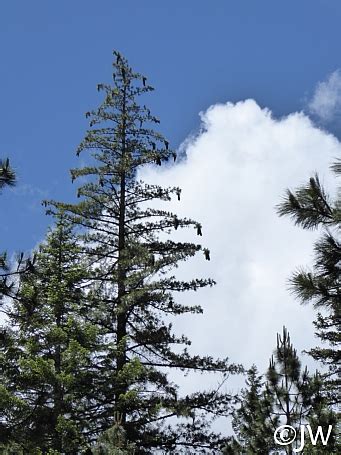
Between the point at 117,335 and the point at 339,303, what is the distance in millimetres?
11801

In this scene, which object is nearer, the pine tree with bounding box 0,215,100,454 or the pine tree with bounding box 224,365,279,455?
the pine tree with bounding box 224,365,279,455

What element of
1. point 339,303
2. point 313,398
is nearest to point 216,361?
point 313,398

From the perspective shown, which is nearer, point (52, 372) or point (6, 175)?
point (6, 175)

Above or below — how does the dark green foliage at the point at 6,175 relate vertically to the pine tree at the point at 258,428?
above

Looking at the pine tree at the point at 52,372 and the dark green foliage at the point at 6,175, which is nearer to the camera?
the dark green foliage at the point at 6,175

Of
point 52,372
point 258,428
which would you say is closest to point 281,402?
point 258,428

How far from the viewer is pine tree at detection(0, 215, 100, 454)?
19375 mm

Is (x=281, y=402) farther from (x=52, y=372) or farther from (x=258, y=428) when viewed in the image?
(x=52, y=372)

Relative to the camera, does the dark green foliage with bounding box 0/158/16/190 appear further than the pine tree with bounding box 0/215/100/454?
No

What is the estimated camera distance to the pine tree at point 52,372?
19.4m

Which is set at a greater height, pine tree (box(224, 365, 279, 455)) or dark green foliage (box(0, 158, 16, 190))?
dark green foliage (box(0, 158, 16, 190))

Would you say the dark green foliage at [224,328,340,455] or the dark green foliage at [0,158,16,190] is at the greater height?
the dark green foliage at [0,158,16,190]

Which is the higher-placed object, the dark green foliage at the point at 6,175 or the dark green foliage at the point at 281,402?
the dark green foliage at the point at 6,175

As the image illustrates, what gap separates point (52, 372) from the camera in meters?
19.4
